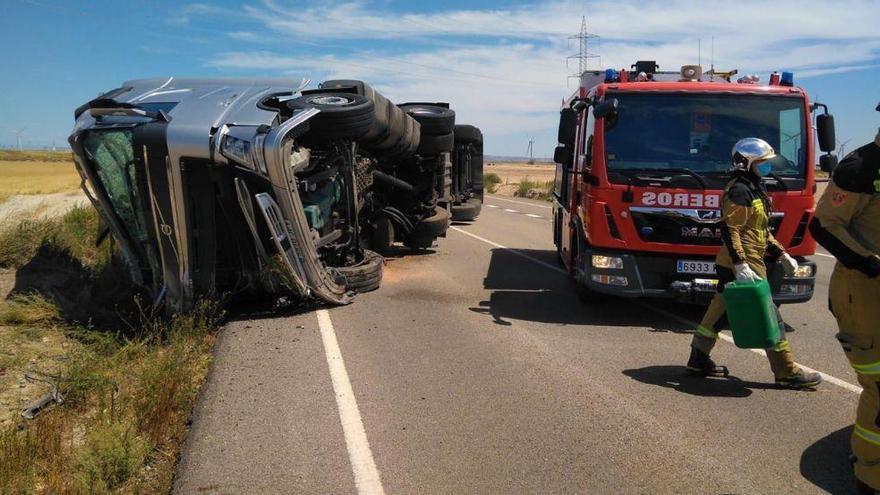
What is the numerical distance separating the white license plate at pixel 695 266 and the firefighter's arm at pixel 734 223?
1.66 meters

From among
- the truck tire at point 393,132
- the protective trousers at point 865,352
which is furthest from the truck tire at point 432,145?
the protective trousers at point 865,352

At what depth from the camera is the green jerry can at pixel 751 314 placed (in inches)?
193

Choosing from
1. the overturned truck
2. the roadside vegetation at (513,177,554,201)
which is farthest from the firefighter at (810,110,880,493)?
the roadside vegetation at (513,177,554,201)

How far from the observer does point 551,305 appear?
27.5 ft

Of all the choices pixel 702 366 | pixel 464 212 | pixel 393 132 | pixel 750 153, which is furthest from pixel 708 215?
pixel 464 212

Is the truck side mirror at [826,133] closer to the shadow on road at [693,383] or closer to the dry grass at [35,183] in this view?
the shadow on road at [693,383]

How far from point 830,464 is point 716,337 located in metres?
1.51

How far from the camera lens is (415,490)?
368 cm

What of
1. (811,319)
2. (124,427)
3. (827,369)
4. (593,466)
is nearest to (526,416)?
(593,466)

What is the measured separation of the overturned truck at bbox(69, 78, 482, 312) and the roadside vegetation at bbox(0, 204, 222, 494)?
1.91ft

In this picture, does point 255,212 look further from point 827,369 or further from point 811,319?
point 811,319

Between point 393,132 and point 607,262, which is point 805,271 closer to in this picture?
point 607,262

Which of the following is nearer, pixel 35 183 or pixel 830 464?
pixel 830 464

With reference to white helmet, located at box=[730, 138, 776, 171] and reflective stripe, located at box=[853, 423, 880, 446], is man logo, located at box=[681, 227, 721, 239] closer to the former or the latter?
white helmet, located at box=[730, 138, 776, 171]
